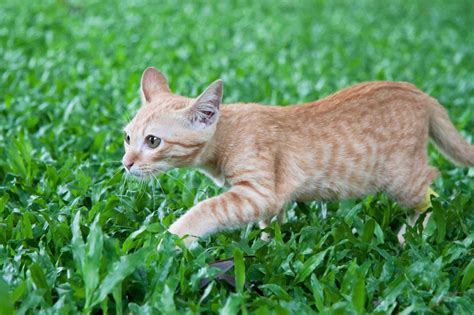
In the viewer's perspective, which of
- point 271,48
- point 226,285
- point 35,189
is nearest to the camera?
point 226,285

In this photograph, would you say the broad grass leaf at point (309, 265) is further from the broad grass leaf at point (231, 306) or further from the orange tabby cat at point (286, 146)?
the broad grass leaf at point (231, 306)

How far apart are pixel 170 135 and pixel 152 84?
65 cm

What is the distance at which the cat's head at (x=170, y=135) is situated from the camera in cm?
384

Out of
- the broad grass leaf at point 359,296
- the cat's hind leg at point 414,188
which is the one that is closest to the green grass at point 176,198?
the broad grass leaf at point 359,296

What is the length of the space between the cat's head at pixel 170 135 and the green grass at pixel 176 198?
0.31m

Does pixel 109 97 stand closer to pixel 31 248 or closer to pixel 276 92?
pixel 276 92

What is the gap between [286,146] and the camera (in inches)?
161

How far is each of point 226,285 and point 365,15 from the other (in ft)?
30.5

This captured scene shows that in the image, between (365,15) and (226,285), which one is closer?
(226,285)

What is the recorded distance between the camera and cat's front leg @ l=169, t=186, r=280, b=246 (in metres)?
3.64

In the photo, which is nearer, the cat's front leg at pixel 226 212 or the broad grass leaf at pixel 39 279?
the broad grass leaf at pixel 39 279

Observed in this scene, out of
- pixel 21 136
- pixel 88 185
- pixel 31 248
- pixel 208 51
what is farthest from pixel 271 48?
pixel 31 248

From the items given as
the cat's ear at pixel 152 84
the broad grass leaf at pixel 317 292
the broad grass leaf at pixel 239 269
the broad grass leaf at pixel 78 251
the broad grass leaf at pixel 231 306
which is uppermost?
the cat's ear at pixel 152 84

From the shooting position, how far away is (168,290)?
3072 mm
